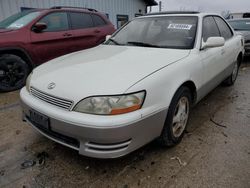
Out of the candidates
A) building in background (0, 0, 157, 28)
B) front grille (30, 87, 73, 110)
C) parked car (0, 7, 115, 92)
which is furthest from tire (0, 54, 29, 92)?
building in background (0, 0, 157, 28)

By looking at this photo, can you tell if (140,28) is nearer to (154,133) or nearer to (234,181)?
(154,133)

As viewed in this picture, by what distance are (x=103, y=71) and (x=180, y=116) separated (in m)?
1.06

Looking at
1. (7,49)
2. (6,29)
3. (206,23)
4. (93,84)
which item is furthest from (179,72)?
(6,29)

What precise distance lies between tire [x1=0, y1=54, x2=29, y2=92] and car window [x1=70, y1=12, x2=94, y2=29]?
64.0 inches

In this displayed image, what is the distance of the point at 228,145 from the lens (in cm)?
256

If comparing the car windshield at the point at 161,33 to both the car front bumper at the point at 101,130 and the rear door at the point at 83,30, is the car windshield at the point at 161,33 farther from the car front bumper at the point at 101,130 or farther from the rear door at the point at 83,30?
the rear door at the point at 83,30

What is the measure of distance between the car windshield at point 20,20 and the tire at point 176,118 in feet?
12.1

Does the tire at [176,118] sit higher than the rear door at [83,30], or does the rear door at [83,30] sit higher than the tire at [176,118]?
the rear door at [83,30]

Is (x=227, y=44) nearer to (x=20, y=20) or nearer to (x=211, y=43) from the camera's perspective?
(x=211, y=43)

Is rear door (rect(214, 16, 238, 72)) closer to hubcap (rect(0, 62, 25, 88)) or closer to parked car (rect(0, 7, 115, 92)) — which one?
parked car (rect(0, 7, 115, 92))

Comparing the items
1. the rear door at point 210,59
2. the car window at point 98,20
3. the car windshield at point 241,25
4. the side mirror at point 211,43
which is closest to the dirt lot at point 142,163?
the rear door at point 210,59

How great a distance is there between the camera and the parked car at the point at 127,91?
5.98 feet

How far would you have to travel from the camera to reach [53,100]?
80.0 inches

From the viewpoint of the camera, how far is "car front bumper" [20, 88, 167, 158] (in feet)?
5.79
